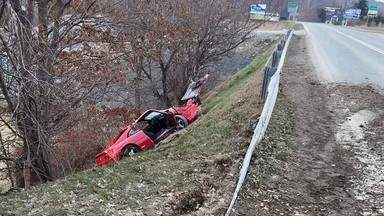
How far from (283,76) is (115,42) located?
603cm

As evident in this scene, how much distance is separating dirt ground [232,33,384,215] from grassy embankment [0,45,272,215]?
448mm

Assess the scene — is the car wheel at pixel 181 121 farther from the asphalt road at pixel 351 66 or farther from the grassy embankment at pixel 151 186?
the grassy embankment at pixel 151 186

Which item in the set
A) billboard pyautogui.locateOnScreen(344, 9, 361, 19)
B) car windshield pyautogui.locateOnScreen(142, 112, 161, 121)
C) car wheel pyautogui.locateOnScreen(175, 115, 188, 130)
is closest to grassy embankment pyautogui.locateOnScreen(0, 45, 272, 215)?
car wheel pyautogui.locateOnScreen(175, 115, 188, 130)

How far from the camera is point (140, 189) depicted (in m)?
5.79

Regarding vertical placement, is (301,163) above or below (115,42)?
below

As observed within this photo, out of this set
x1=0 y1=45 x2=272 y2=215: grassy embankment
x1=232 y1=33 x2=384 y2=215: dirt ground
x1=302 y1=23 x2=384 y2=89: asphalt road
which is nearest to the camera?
x1=232 y1=33 x2=384 y2=215: dirt ground

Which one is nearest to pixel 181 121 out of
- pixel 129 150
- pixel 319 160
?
pixel 129 150

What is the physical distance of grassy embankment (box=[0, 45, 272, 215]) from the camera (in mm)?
5199

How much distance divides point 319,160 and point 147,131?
21.8 ft

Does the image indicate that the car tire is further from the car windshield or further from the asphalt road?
the asphalt road

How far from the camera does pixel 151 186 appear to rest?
231 inches

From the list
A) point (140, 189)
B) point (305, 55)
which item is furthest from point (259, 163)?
point (305, 55)

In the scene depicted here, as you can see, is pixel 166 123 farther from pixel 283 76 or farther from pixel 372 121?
pixel 372 121

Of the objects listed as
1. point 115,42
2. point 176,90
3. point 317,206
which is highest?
point 115,42
